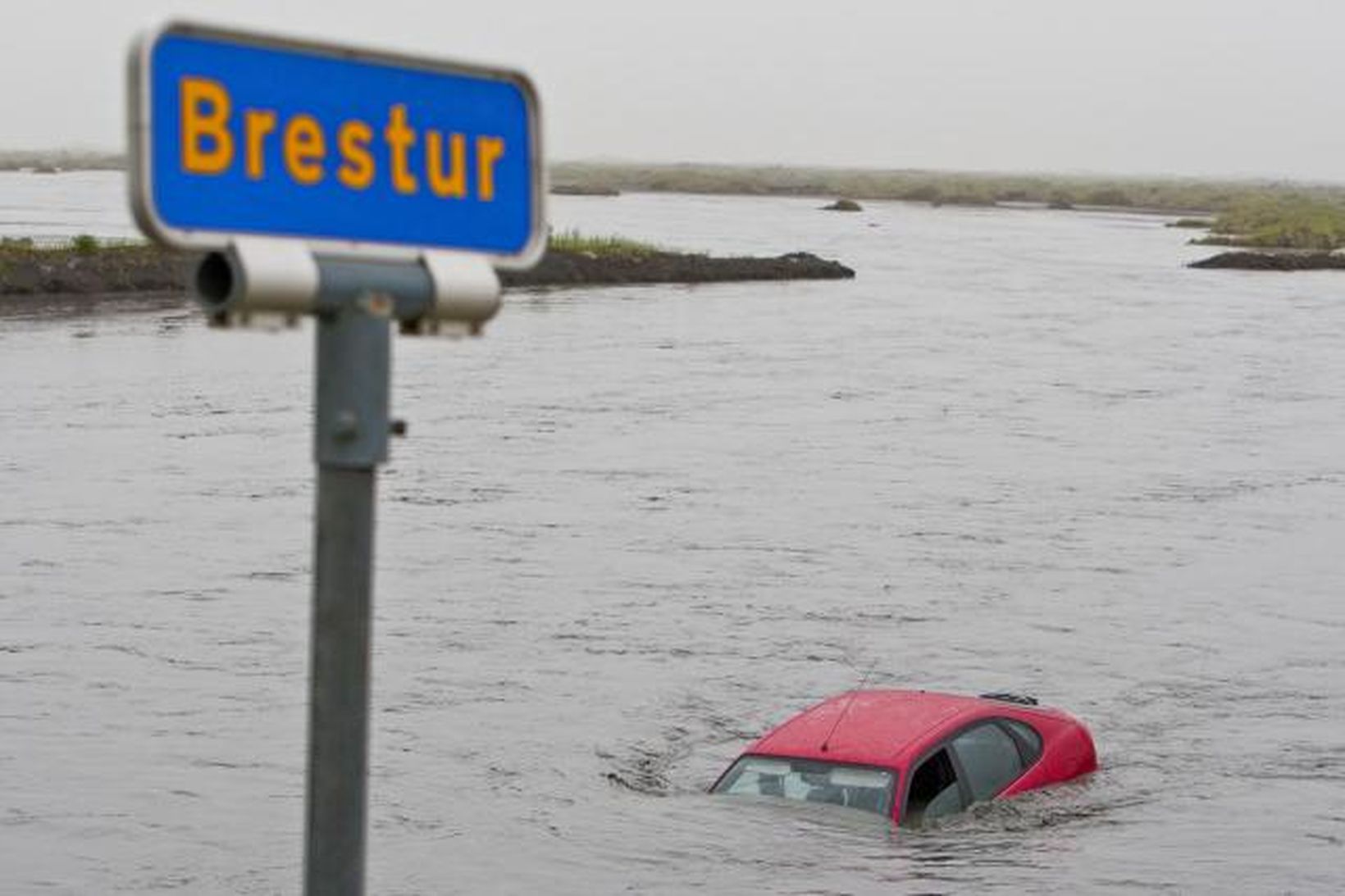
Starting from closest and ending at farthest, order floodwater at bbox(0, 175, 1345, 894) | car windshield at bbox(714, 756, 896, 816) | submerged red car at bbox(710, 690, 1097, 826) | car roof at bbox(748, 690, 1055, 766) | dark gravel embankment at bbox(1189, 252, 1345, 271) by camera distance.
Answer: car windshield at bbox(714, 756, 896, 816) < submerged red car at bbox(710, 690, 1097, 826) < car roof at bbox(748, 690, 1055, 766) < floodwater at bbox(0, 175, 1345, 894) < dark gravel embankment at bbox(1189, 252, 1345, 271)

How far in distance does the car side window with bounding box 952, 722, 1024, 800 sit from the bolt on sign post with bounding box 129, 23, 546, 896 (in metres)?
14.3

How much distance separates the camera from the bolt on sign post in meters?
2.70

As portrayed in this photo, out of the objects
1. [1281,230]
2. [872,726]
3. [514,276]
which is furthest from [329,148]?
[1281,230]

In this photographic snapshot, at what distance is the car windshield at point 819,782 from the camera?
16188 mm

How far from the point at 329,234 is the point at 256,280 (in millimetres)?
223

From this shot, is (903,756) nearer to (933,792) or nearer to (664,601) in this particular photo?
(933,792)

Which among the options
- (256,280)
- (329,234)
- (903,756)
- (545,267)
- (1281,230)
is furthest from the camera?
(1281,230)

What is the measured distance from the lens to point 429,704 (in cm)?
2198

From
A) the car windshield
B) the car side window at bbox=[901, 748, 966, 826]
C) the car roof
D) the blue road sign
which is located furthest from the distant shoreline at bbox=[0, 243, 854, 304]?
the blue road sign

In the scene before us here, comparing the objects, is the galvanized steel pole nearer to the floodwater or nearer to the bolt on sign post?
the bolt on sign post

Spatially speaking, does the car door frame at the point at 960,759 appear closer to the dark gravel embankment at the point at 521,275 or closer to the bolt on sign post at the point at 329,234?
the bolt on sign post at the point at 329,234

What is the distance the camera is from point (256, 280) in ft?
8.63

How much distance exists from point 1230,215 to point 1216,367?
95779 millimetres

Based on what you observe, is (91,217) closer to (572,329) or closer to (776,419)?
(572,329)
